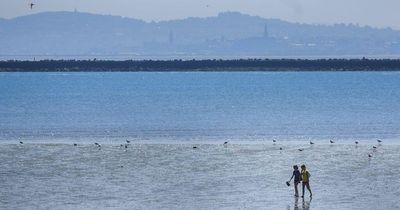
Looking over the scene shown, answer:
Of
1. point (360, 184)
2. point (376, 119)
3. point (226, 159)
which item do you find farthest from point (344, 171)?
point (376, 119)

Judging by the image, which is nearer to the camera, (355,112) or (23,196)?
(23,196)

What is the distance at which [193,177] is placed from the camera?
32625mm

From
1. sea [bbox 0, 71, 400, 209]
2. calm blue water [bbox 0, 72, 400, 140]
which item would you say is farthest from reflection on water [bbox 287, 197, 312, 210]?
calm blue water [bbox 0, 72, 400, 140]

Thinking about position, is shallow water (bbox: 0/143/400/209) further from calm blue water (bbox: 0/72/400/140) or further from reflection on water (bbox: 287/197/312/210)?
calm blue water (bbox: 0/72/400/140)

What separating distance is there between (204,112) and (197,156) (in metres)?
39.7

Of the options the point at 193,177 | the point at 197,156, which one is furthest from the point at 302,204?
the point at 197,156

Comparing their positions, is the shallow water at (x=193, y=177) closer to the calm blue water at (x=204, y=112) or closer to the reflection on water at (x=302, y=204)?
the reflection on water at (x=302, y=204)

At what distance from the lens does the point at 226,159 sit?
125ft

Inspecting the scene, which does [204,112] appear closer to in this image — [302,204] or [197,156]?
[197,156]

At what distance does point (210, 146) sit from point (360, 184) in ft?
47.6

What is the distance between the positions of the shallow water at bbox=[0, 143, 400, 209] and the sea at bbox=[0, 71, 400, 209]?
1.4 inches

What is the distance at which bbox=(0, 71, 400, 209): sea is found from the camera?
2828 centimetres

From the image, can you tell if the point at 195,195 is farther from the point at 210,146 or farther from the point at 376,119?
the point at 376,119

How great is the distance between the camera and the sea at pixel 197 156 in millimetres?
28281
